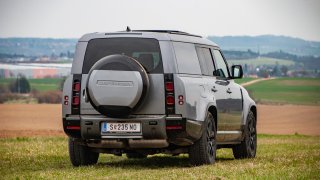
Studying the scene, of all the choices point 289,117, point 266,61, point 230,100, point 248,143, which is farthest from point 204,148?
point 266,61

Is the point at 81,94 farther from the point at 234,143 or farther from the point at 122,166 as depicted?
the point at 234,143

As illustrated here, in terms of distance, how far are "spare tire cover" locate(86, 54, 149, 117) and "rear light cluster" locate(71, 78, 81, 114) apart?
415 millimetres

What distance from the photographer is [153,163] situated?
652 inches

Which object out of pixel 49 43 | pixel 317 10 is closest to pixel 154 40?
pixel 49 43

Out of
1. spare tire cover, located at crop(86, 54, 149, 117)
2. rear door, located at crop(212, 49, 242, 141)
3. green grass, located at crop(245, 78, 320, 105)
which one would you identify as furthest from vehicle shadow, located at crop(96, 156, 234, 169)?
green grass, located at crop(245, 78, 320, 105)

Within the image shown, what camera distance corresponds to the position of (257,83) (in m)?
97.1

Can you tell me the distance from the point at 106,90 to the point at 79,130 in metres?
0.83

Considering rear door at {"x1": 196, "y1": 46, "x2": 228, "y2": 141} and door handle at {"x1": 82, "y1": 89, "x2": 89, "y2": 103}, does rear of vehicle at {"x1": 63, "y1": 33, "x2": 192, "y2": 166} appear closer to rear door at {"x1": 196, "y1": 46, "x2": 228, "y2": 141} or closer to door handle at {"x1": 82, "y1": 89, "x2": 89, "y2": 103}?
door handle at {"x1": 82, "y1": 89, "x2": 89, "y2": 103}

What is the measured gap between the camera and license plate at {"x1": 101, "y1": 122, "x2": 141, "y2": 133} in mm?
14492

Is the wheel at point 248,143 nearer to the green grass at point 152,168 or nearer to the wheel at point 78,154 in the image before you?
the green grass at point 152,168

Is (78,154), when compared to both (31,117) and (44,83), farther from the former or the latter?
(44,83)

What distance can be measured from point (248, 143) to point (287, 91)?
76878 mm

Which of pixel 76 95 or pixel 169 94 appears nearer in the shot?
pixel 169 94

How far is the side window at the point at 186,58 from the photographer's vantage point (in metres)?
15.0
